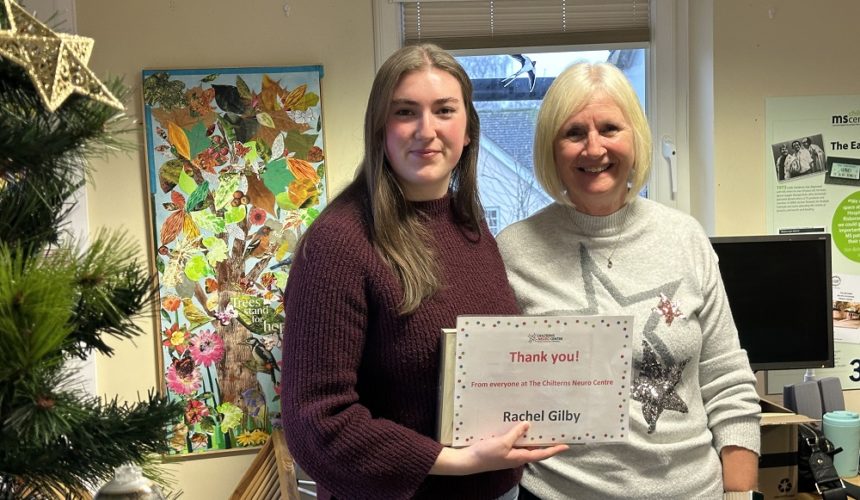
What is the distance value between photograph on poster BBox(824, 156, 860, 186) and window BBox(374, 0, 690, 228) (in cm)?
41

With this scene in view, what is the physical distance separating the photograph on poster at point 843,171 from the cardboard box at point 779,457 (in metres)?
0.78

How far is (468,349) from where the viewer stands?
1.08m

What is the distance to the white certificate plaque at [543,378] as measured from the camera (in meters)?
1.09

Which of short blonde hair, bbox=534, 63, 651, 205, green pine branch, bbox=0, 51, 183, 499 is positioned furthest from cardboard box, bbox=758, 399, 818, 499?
green pine branch, bbox=0, 51, 183, 499

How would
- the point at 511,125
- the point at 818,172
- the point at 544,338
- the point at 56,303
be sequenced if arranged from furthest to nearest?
the point at 511,125 < the point at 818,172 < the point at 544,338 < the point at 56,303

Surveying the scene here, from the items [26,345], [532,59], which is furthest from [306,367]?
[532,59]


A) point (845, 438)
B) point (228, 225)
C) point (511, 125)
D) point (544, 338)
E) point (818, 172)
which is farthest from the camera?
point (511, 125)

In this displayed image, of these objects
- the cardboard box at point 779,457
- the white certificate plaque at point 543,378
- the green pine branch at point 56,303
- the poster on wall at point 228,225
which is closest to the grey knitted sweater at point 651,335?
the white certificate plaque at point 543,378

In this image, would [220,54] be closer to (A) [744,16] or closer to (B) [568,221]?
(B) [568,221]

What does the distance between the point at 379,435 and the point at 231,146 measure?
1360mm

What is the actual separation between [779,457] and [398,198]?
1.35m

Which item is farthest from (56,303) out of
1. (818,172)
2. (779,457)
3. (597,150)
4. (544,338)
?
(818,172)

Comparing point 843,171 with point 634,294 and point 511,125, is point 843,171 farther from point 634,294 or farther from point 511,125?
point 634,294

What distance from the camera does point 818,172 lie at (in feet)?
7.76
